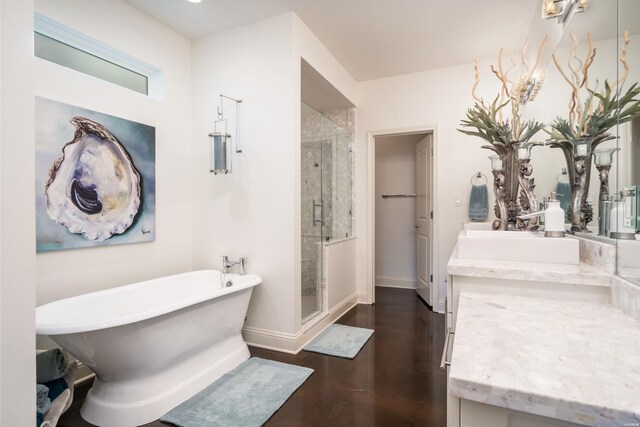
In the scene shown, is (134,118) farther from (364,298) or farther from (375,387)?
(364,298)

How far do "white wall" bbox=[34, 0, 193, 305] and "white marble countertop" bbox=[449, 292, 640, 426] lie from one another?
2387 mm

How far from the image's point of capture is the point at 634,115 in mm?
1083

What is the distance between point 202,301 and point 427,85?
10.9 ft

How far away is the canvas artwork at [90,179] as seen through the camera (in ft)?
6.49

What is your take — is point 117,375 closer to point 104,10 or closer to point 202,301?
point 202,301

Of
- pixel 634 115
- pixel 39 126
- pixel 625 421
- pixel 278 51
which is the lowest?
pixel 625 421

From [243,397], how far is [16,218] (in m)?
1.54

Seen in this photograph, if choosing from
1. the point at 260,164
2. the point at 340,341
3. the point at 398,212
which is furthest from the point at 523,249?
the point at 398,212

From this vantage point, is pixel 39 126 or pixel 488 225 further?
pixel 488 225

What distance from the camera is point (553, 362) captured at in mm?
643

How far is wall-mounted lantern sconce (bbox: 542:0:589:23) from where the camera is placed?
1.70 metres

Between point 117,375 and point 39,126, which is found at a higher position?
point 39,126

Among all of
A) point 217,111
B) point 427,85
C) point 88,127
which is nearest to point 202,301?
point 88,127

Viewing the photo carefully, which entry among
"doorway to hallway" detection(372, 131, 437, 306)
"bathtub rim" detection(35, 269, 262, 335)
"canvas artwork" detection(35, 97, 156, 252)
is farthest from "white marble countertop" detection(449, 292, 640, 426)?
"doorway to hallway" detection(372, 131, 437, 306)
